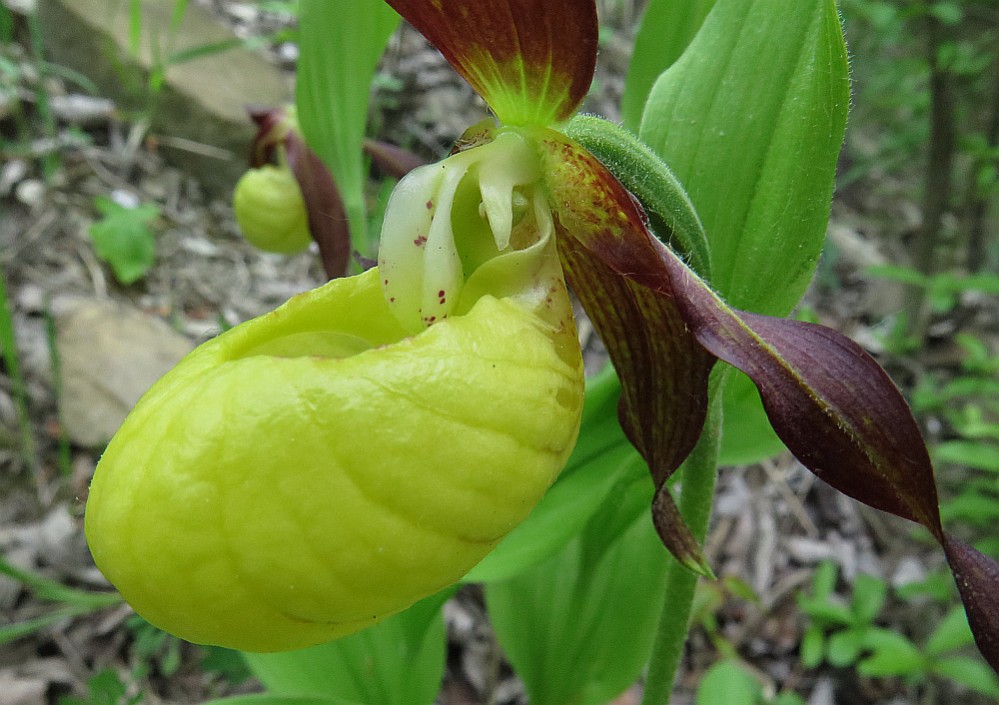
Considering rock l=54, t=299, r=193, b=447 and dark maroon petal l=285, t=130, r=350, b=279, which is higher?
dark maroon petal l=285, t=130, r=350, b=279

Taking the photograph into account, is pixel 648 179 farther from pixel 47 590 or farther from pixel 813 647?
pixel 813 647

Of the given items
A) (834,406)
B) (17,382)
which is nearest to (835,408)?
(834,406)

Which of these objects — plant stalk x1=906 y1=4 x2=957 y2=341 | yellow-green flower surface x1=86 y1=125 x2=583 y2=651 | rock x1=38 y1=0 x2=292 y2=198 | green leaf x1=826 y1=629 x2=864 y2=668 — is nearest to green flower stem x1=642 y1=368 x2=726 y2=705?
yellow-green flower surface x1=86 y1=125 x2=583 y2=651

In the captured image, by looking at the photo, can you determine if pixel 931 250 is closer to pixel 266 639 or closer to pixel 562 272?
pixel 562 272

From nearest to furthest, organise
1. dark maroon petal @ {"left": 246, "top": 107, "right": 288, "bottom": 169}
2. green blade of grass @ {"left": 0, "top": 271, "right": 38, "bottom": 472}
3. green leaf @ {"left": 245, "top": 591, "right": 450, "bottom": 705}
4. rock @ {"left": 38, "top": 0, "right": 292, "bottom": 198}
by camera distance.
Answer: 1. green leaf @ {"left": 245, "top": 591, "right": 450, "bottom": 705}
2. green blade of grass @ {"left": 0, "top": 271, "right": 38, "bottom": 472}
3. dark maroon petal @ {"left": 246, "top": 107, "right": 288, "bottom": 169}
4. rock @ {"left": 38, "top": 0, "right": 292, "bottom": 198}

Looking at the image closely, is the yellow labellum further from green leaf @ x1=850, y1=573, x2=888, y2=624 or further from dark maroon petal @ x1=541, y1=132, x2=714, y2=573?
green leaf @ x1=850, y1=573, x2=888, y2=624

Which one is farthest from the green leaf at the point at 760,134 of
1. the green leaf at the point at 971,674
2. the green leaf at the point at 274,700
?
the green leaf at the point at 971,674

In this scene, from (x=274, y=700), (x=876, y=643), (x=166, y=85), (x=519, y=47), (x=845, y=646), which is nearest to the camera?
(x=519, y=47)
